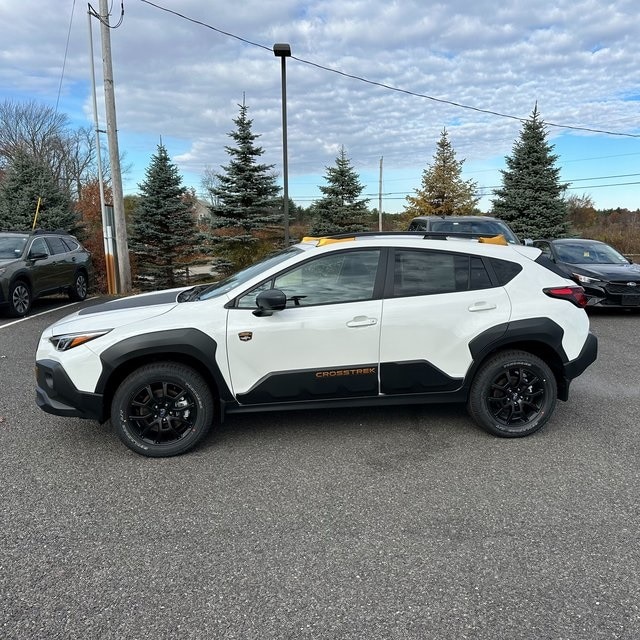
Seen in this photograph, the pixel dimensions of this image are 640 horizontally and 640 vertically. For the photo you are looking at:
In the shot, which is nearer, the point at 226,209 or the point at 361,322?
the point at 361,322

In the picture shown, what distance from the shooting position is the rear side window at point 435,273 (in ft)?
12.8

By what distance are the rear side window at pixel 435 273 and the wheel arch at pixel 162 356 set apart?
153cm

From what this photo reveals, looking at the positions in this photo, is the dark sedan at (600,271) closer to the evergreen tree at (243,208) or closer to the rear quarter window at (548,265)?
the rear quarter window at (548,265)

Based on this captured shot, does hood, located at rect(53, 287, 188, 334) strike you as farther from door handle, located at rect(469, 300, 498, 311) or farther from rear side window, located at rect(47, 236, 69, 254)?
rear side window, located at rect(47, 236, 69, 254)

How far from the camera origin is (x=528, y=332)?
387 centimetres

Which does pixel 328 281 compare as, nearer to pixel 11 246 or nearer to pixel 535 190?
pixel 11 246

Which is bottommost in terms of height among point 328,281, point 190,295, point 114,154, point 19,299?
point 19,299

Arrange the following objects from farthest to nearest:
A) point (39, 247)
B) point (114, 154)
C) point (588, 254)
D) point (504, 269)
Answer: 1. point (114, 154)
2. point (588, 254)
3. point (39, 247)
4. point (504, 269)

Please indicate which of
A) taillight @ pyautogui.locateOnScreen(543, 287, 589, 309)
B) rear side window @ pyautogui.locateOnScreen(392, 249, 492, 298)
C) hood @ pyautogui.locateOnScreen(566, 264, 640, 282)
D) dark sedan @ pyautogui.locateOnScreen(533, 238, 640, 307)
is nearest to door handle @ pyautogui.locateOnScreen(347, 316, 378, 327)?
rear side window @ pyautogui.locateOnScreen(392, 249, 492, 298)

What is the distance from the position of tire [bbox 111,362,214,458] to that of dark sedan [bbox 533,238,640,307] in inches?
254

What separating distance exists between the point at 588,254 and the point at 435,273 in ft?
26.2

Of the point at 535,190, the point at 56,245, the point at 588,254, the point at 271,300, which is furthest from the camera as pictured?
the point at 535,190

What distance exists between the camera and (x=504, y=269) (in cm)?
402

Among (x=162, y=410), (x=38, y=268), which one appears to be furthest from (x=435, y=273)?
(x=38, y=268)
